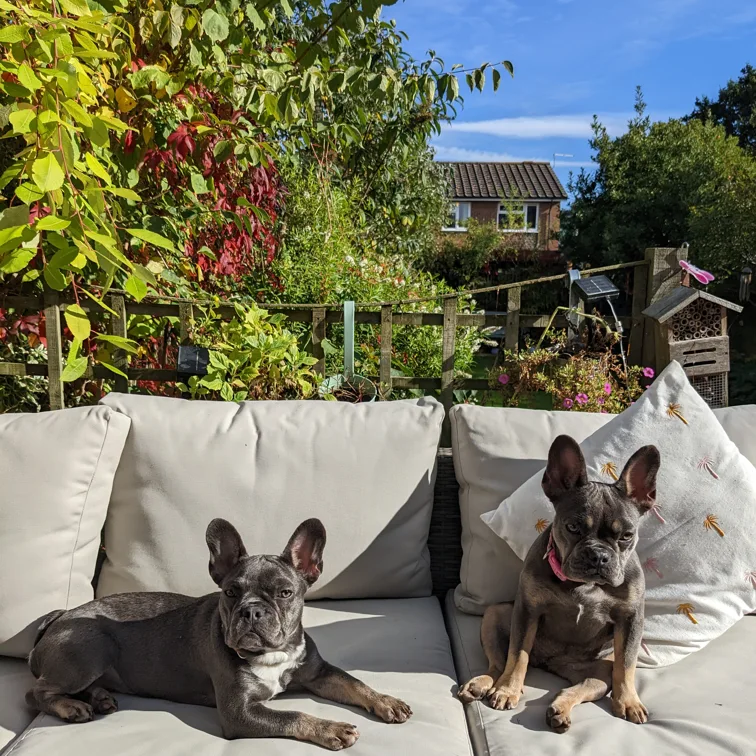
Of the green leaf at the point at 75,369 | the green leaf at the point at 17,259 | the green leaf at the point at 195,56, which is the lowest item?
the green leaf at the point at 75,369

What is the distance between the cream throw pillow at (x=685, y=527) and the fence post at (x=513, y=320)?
1.47 m

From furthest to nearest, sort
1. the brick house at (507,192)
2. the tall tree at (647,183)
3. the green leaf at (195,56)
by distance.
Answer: the brick house at (507,192) → the tall tree at (647,183) → the green leaf at (195,56)

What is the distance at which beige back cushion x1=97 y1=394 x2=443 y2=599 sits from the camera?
198cm

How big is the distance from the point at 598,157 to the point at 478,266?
371cm

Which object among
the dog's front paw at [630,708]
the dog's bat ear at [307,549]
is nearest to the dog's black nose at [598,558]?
the dog's front paw at [630,708]

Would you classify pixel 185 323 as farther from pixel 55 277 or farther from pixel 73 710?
pixel 73 710

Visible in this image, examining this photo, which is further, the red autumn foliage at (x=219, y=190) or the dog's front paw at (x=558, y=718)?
the red autumn foliage at (x=219, y=190)

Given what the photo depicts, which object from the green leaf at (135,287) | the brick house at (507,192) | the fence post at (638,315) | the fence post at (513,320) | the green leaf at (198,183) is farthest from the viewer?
the brick house at (507,192)

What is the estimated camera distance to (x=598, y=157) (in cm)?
1105

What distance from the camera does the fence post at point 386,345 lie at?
3180 millimetres

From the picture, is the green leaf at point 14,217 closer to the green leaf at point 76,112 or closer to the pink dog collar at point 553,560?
the green leaf at point 76,112

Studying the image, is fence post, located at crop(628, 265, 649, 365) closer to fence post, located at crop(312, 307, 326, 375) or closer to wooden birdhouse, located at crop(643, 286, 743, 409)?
wooden birdhouse, located at crop(643, 286, 743, 409)

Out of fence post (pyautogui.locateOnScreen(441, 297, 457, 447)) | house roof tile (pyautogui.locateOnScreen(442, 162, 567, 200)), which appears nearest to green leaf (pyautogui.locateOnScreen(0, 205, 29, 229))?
fence post (pyautogui.locateOnScreen(441, 297, 457, 447))

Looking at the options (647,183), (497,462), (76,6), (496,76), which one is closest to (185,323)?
(76,6)
